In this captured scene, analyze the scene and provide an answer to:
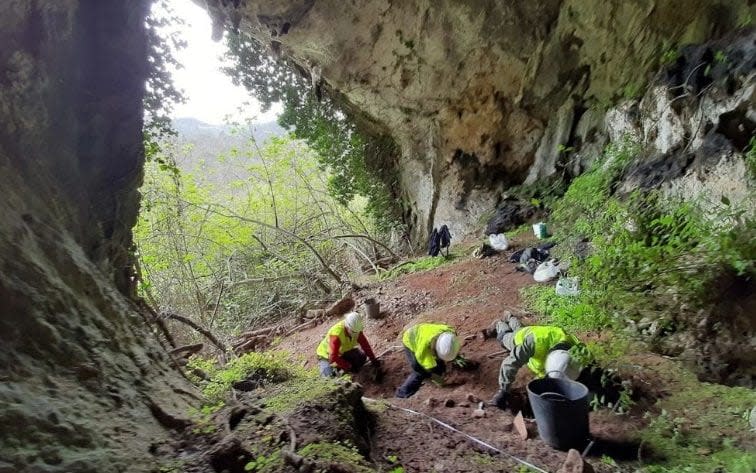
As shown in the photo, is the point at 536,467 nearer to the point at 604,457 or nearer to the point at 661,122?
the point at 604,457

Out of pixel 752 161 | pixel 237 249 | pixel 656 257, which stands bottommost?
pixel 656 257

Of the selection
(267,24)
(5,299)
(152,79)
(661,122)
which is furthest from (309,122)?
(5,299)

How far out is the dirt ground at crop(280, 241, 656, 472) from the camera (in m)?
3.45

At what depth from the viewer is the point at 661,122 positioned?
276 inches

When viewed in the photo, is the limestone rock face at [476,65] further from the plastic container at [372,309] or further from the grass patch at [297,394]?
the grass patch at [297,394]

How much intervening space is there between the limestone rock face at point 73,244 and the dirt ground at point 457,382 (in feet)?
5.95

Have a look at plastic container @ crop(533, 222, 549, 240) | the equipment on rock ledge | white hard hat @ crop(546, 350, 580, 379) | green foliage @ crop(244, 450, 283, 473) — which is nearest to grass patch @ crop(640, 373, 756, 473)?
white hard hat @ crop(546, 350, 580, 379)

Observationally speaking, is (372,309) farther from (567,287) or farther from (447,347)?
(567,287)

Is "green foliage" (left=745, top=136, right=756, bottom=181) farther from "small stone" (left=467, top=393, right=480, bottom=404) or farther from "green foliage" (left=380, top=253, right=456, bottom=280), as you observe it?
"green foliage" (left=380, top=253, right=456, bottom=280)

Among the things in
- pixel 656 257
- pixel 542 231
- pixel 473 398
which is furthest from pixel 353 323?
pixel 542 231

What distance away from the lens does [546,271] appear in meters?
6.97

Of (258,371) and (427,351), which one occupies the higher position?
(258,371)

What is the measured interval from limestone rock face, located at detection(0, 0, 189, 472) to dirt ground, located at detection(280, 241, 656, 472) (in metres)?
1.81

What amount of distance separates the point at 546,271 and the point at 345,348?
3370mm
